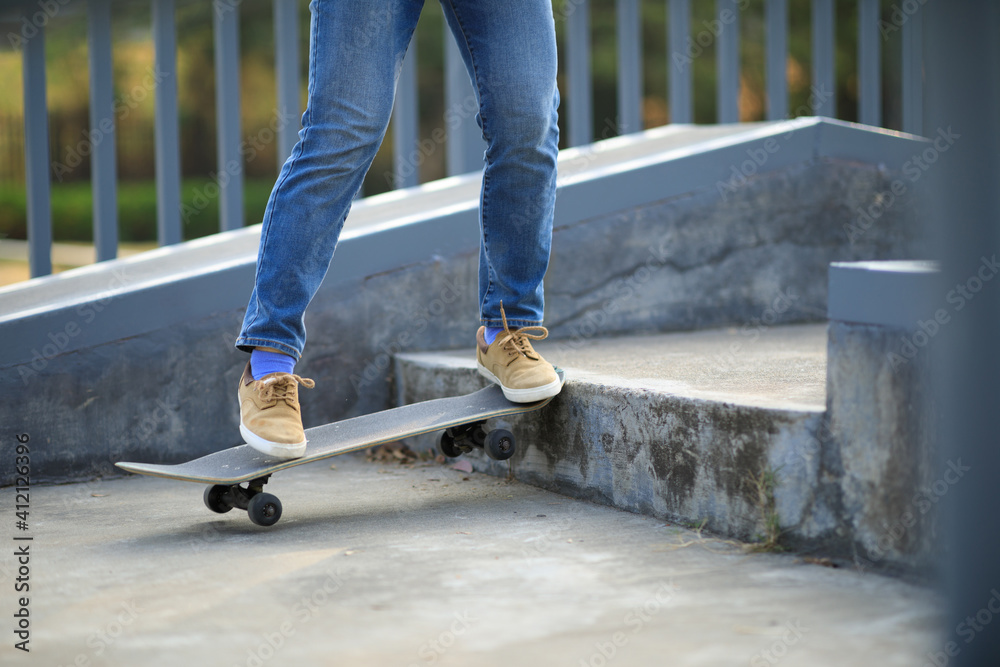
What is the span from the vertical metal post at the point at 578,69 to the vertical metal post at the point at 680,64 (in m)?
0.41

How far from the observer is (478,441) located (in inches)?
82.2

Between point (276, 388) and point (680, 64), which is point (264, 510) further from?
point (680, 64)

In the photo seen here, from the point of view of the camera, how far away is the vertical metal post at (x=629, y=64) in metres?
3.99

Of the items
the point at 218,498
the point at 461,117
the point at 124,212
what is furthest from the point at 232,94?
the point at 124,212

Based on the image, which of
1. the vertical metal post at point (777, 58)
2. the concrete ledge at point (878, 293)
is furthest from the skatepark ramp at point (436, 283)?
the concrete ledge at point (878, 293)

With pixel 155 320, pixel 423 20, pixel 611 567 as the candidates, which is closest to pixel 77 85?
pixel 423 20

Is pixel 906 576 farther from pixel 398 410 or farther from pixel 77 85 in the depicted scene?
pixel 77 85

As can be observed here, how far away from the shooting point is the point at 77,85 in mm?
18891

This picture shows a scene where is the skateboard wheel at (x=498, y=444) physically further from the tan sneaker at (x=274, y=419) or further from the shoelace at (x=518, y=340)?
the tan sneaker at (x=274, y=419)

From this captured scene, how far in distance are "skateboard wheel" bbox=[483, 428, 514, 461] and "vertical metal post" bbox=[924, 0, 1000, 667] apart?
3.60 feet

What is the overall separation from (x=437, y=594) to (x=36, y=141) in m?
2.53

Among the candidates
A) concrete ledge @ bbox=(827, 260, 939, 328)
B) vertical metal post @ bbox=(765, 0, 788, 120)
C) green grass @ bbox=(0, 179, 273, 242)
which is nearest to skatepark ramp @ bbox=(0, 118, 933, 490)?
vertical metal post @ bbox=(765, 0, 788, 120)

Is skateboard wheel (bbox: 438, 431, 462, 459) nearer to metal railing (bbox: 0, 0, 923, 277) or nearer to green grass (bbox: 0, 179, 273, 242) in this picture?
metal railing (bbox: 0, 0, 923, 277)

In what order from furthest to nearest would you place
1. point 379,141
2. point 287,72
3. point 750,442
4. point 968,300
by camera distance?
point 287,72 → point 379,141 → point 750,442 → point 968,300
